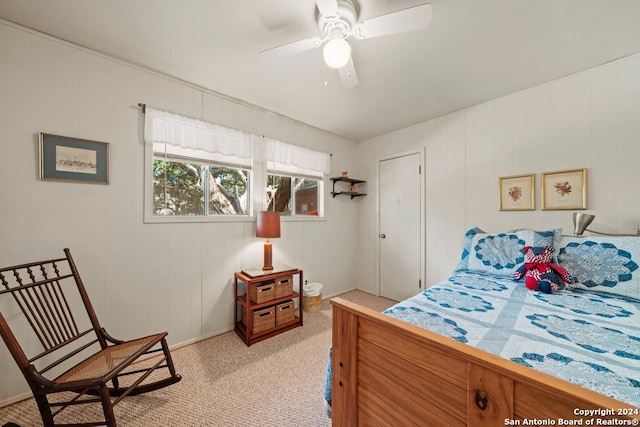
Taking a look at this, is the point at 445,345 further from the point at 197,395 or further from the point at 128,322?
the point at 128,322

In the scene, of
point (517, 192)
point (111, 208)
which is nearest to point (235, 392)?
point (111, 208)

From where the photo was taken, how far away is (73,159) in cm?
173

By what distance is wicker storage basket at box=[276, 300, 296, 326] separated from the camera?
2.42 meters

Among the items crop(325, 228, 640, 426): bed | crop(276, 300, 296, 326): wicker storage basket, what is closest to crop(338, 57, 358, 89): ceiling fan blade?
crop(325, 228, 640, 426): bed

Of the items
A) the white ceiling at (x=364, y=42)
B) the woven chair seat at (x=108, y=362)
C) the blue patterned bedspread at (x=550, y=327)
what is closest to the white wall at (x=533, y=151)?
the white ceiling at (x=364, y=42)

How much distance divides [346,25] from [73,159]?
7.04 ft

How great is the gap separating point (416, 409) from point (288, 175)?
261 centimetres

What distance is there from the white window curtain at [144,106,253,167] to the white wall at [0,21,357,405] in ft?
0.28

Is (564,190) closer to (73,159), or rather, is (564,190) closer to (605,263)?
(605,263)

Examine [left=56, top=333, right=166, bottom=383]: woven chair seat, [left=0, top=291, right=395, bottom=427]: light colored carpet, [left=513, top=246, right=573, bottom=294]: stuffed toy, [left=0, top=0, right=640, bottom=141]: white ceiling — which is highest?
[left=0, top=0, right=640, bottom=141]: white ceiling

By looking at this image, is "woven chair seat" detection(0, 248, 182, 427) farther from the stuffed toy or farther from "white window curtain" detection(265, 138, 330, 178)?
the stuffed toy

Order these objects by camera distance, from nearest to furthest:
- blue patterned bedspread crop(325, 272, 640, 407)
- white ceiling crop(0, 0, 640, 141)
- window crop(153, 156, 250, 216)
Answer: blue patterned bedspread crop(325, 272, 640, 407) → white ceiling crop(0, 0, 640, 141) → window crop(153, 156, 250, 216)

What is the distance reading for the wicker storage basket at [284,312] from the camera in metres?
2.42

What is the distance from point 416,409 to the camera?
2.76 ft
